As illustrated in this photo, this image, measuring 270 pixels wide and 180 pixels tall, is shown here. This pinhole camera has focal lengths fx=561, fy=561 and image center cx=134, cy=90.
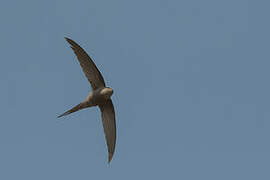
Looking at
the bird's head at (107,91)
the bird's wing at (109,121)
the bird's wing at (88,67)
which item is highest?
the bird's wing at (88,67)

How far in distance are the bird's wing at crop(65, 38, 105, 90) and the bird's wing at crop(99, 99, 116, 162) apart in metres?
0.91

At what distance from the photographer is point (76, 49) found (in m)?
19.8

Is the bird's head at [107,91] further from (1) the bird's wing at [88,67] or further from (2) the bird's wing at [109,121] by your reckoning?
(2) the bird's wing at [109,121]

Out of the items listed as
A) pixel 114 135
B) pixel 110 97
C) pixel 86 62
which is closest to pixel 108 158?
pixel 114 135

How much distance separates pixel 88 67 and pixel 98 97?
115 cm

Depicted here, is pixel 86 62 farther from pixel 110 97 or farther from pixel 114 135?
pixel 114 135

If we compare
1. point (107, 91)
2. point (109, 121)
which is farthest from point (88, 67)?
point (109, 121)

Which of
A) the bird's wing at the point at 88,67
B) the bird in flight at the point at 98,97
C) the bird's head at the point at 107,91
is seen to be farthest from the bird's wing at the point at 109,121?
the bird's wing at the point at 88,67

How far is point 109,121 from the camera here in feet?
69.4

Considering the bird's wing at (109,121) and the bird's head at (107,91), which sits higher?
the bird's head at (107,91)

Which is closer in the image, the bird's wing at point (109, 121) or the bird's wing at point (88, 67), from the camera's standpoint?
the bird's wing at point (88, 67)

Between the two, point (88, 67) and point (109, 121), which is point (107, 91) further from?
point (109, 121)

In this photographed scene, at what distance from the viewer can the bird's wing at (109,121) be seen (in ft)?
68.6

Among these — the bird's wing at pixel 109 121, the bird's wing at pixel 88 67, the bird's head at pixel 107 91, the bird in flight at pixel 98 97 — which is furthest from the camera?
the bird's wing at pixel 109 121
